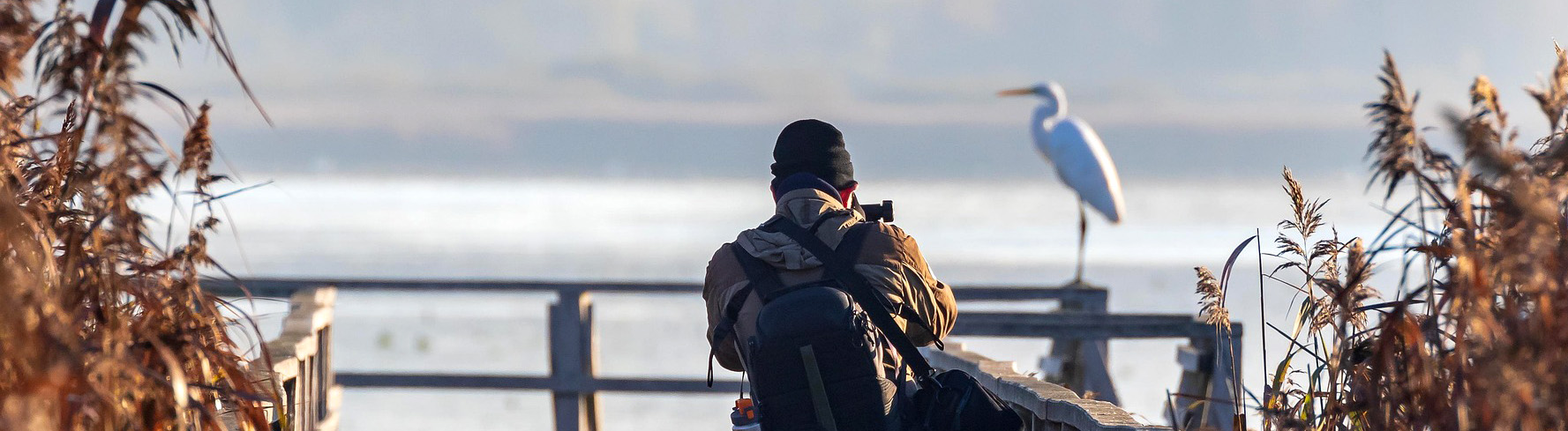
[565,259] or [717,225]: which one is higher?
[717,225]

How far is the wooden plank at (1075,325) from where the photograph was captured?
6.61 metres

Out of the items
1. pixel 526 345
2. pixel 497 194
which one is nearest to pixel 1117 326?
pixel 526 345

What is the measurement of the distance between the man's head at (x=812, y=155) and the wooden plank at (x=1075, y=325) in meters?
3.33

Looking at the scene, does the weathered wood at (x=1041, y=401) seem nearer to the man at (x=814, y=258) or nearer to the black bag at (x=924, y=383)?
the black bag at (x=924, y=383)

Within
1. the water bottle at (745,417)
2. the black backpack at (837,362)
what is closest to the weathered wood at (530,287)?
the water bottle at (745,417)

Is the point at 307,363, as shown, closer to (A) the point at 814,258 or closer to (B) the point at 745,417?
(B) the point at 745,417

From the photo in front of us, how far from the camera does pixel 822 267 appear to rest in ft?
10.2

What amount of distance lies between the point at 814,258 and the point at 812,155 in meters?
0.31

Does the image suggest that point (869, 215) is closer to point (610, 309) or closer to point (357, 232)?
point (610, 309)

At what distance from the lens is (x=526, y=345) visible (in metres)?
19.8

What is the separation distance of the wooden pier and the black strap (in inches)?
78.9

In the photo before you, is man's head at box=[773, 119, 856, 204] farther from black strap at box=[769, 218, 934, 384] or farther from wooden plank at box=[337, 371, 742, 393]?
wooden plank at box=[337, 371, 742, 393]

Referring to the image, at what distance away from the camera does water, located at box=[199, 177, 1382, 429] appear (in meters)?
13.2

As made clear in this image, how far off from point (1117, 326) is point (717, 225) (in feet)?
151
